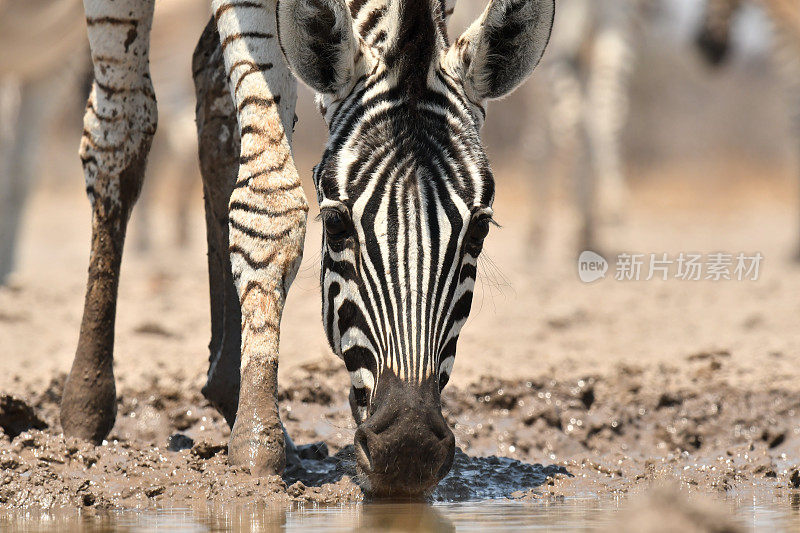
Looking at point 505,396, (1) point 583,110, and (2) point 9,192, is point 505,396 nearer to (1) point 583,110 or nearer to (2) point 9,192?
(2) point 9,192

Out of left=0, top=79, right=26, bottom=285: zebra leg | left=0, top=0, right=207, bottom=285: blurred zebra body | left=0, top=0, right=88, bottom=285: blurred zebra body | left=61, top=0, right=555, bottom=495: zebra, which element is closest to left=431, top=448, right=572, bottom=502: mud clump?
left=61, top=0, right=555, bottom=495: zebra

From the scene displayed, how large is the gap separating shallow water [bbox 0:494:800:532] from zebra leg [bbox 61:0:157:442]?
122 centimetres

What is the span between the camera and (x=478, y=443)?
17.2ft

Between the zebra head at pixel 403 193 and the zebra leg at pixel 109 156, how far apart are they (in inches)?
57.1

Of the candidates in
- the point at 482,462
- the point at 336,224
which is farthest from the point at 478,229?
the point at 482,462

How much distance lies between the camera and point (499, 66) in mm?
3965

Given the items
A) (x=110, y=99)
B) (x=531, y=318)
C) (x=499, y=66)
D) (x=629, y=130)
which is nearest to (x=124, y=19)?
(x=110, y=99)

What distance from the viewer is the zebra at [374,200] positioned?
3346 millimetres

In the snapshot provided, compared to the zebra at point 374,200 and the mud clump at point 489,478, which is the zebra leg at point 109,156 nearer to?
the zebra at point 374,200

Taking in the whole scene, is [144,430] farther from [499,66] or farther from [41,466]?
[499,66]

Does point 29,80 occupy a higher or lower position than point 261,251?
higher

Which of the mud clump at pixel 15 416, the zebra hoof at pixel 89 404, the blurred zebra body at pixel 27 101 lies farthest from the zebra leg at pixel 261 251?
the blurred zebra body at pixel 27 101

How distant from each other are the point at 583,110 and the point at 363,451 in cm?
1231

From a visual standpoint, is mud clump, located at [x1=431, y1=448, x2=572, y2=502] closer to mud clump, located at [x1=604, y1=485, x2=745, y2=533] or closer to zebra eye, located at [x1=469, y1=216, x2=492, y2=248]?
zebra eye, located at [x1=469, y1=216, x2=492, y2=248]
